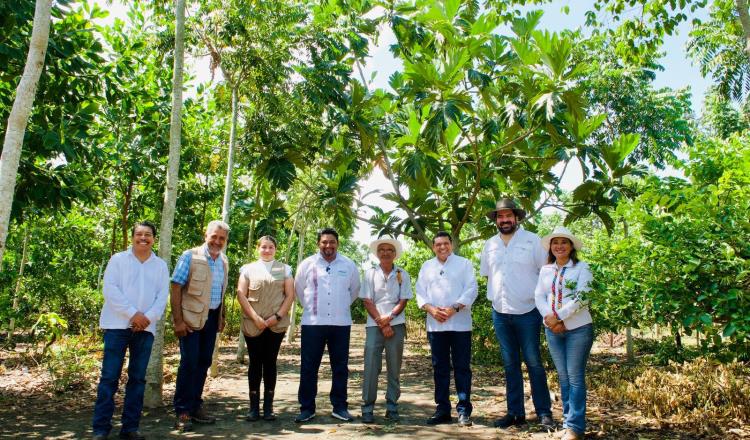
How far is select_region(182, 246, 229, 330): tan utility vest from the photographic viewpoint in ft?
15.4

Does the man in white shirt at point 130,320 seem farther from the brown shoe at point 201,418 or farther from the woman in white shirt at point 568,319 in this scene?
the woman in white shirt at point 568,319

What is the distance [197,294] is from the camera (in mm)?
4707

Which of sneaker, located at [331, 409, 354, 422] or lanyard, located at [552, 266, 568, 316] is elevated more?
lanyard, located at [552, 266, 568, 316]

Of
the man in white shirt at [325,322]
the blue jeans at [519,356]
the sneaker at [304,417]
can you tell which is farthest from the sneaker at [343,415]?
the blue jeans at [519,356]

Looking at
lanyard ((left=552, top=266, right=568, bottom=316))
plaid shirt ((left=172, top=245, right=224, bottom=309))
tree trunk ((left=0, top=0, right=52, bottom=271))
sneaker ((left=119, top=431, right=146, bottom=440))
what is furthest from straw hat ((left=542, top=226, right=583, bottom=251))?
tree trunk ((left=0, top=0, right=52, bottom=271))

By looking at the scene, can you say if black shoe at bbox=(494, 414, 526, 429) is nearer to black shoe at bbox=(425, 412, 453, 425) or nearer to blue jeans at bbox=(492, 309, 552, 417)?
blue jeans at bbox=(492, 309, 552, 417)

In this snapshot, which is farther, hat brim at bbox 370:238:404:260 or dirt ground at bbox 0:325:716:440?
hat brim at bbox 370:238:404:260

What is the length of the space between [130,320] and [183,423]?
3.81ft

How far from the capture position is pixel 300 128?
7848 mm

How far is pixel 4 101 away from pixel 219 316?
3.27m

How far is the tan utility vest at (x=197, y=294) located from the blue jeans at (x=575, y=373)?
10.1 ft

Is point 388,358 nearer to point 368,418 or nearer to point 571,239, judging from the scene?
point 368,418

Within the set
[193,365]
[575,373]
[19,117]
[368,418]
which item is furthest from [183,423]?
[575,373]

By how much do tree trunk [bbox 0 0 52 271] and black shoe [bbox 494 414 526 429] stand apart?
4.22 m
